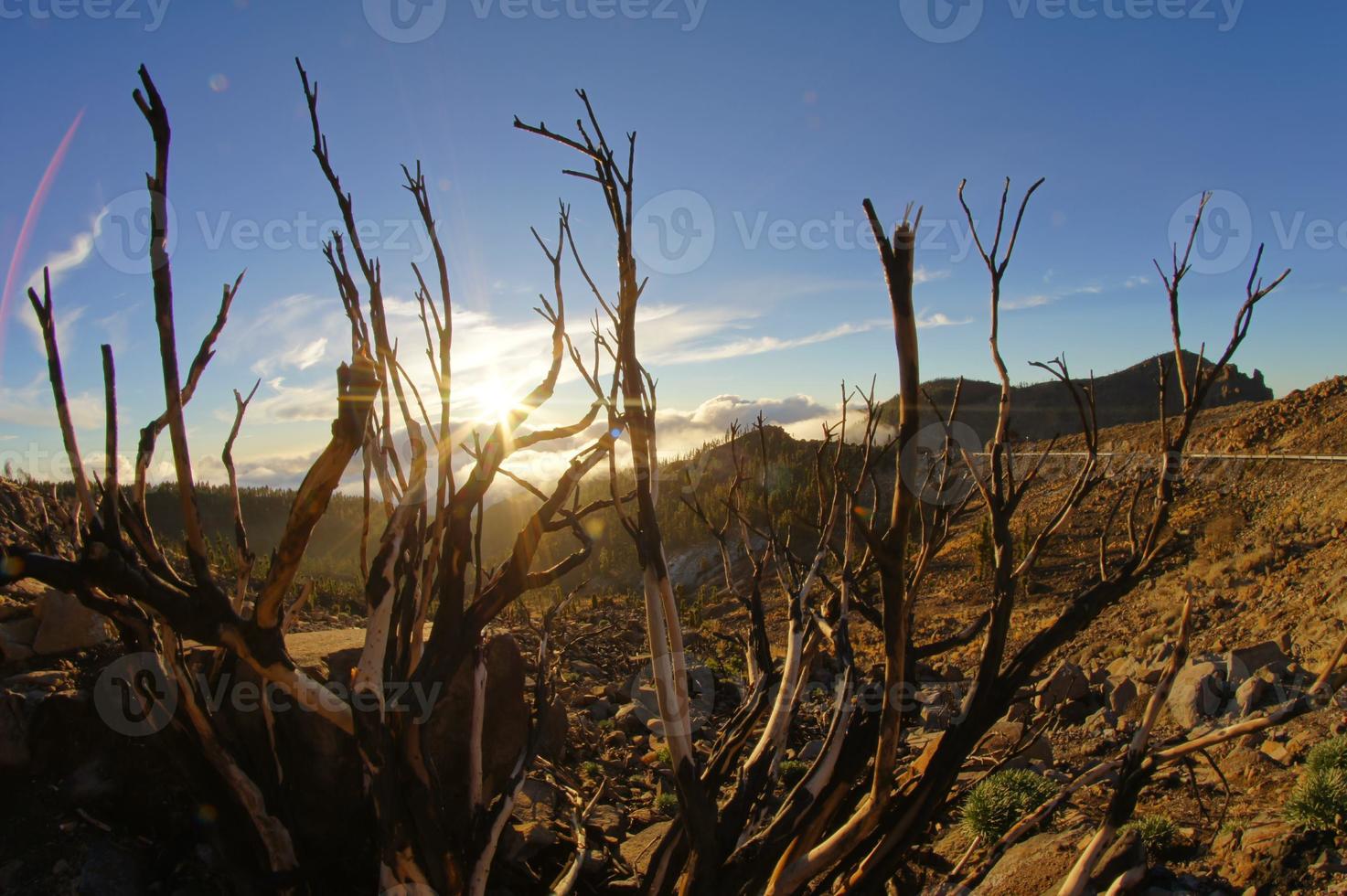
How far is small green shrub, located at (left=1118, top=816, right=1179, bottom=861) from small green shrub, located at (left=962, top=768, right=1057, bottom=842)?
55 centimetres

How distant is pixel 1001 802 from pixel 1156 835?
Result: 76cm

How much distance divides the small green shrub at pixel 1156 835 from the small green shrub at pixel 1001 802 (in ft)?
1.80

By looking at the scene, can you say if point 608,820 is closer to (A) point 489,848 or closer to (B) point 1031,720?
(A) point 489,848

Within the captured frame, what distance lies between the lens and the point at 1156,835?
342 centimetres

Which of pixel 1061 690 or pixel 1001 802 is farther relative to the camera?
pixel 1061 690

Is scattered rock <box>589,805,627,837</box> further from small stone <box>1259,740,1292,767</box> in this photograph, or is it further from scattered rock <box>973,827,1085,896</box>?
small stone <box>1259,740,1292,767</box>

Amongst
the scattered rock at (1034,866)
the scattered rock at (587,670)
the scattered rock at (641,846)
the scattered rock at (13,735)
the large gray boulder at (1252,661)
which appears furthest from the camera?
the scattered rock at (587,670)

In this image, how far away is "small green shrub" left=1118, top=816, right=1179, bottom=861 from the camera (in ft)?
11.1

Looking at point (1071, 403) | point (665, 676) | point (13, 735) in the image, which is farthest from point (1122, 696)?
point (1071, 403)

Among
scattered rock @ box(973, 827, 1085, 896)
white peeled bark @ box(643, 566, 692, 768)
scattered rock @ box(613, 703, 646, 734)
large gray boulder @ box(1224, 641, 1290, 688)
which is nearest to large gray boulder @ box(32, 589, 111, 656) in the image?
white peeled bark @ box(643, 566, 692, 768)

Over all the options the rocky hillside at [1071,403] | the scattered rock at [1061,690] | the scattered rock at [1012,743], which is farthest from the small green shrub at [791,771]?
the rocky hillside at [1071,403]

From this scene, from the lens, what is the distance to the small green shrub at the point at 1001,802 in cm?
393

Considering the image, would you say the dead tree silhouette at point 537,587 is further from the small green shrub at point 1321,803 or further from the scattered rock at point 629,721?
the scattered rock at point 629,721

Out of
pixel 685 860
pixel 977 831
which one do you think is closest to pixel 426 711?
pixel 685 860
